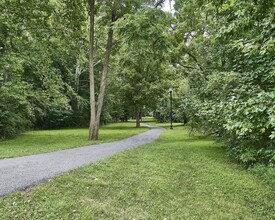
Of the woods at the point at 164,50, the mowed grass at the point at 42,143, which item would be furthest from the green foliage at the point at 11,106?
the mowed grass at the point at 42,143

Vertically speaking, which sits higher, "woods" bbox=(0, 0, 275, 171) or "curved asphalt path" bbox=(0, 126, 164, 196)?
"woods" bbox=(0, 0, 275, 171)

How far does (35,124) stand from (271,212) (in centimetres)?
2236

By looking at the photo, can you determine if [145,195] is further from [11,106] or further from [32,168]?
[11,106]

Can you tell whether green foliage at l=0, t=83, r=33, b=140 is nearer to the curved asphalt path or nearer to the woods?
the woods

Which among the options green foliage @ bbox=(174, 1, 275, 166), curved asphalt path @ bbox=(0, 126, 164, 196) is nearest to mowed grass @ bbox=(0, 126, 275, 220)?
curved asphalt path @ bbox=(0, 126, 164, 196)

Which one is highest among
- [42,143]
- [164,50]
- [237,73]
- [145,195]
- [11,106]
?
[164,50]

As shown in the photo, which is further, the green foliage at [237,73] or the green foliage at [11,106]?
the green foliage at [11,106]

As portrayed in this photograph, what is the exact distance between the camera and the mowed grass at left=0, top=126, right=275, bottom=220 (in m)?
3.50

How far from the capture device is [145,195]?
422cm

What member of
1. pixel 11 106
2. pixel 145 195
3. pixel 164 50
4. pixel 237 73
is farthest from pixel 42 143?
pixel 237 73

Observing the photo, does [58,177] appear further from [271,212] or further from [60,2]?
[60,2]

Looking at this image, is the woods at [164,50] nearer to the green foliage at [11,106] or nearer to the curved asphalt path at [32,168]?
the green foliage at [11,106]

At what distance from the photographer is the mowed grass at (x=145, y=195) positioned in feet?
11.5

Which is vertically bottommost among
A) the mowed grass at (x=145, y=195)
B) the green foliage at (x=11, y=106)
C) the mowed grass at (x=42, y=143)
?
the mowed grass at (x=145, y=195)
